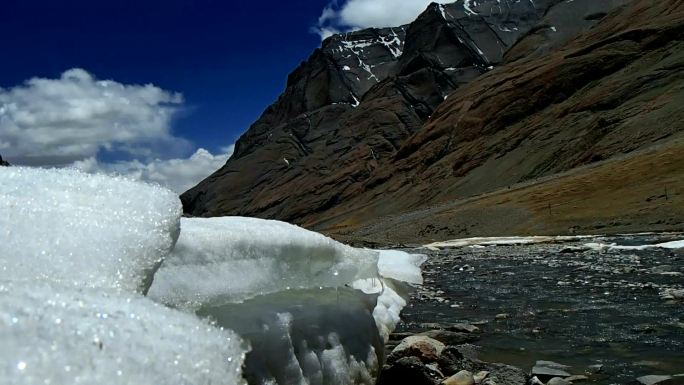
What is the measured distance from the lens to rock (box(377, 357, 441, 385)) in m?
5.72

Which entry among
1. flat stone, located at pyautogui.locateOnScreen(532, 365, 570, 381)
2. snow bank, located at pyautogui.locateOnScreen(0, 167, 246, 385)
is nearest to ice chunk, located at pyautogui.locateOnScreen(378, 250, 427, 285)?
flat stone, located at pyautogui.locateOnScreen(532, 365, 570, 381)

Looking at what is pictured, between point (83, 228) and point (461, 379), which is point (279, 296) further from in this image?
point (461, 379)

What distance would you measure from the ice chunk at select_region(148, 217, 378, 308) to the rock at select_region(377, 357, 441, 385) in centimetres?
99

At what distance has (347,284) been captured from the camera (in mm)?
6266

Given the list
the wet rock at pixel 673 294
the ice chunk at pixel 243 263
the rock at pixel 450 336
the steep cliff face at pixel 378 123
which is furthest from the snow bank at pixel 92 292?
the steep cliff face at pixel 378 123

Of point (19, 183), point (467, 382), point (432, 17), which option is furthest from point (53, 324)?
point (432, 17)

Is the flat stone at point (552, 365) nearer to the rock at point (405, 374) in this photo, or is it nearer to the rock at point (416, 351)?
the rock at point (416, 351)

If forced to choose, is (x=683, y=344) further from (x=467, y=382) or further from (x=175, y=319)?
(x=175, y=319)

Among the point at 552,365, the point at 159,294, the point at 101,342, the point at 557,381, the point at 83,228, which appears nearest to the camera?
the point at 101,342

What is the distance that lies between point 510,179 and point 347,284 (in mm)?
78235

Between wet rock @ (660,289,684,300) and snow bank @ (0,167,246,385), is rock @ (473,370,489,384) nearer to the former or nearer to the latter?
snow bank @ (0,167,246,385)

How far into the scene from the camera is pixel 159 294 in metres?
3.86

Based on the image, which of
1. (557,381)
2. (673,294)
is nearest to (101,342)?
(557,381)

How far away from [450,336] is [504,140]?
88998 millimetres
